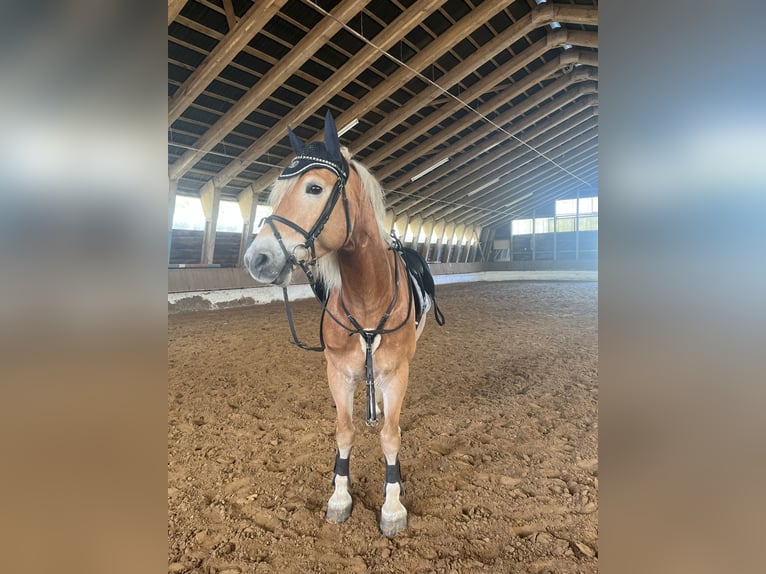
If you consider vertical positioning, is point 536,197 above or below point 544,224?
above

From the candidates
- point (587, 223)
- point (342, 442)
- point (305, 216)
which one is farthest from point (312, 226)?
point (587, 223)

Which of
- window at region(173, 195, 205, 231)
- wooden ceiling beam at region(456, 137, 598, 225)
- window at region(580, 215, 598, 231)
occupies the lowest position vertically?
window at region(173, 195, 205, 231)

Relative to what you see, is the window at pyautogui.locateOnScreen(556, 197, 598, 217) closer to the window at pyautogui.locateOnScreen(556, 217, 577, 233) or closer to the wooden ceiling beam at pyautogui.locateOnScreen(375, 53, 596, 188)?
the window at pyautogui.locateOnScreen(556, 217, 577, 233)

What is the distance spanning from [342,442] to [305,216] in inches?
43.5

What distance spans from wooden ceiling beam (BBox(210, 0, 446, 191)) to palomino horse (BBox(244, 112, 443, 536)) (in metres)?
3.65

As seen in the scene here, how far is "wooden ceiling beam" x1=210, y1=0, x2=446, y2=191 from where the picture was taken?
5298mm

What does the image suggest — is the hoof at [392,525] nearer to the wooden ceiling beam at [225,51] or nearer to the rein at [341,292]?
the rein at [341,292]

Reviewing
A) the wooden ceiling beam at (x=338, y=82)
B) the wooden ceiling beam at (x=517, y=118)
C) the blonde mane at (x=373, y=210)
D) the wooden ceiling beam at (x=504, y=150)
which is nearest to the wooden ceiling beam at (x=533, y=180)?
the wooden ceiling beam at (x=504, y=150)

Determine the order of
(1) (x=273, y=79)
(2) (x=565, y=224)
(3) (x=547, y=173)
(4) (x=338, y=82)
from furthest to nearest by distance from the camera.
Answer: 1. (2) (x=565, y=224)
2. (3) (x=547, y=173)
3. (4) (x=338, y=82)
4. (1) (x=273, y=79)

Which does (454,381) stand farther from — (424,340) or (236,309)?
(236,309)

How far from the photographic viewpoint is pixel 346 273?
1.57 m

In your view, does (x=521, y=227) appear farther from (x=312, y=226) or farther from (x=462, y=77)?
(x=312, y=226)

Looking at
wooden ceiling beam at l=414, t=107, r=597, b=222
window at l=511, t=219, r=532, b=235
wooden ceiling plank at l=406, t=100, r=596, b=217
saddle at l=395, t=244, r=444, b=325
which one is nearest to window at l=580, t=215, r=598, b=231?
window at l=511, t=219, r=532, b=235
